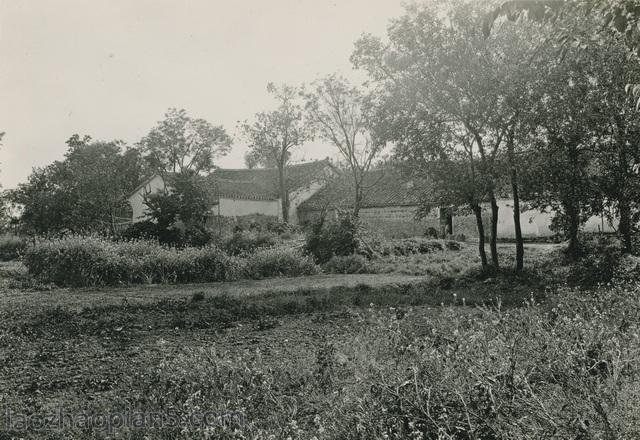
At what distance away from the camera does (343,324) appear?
23.0 feet

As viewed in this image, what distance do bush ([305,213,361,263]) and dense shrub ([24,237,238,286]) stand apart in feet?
15.6

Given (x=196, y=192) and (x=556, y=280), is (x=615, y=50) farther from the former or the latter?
(x=196, y=192)

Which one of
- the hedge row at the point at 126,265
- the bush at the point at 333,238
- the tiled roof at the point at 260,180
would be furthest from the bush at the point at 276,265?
the tiled roof at the point at 260,180

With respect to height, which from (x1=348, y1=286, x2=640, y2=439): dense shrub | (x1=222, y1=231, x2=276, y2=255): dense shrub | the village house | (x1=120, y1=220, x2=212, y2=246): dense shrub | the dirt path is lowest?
the dirt path

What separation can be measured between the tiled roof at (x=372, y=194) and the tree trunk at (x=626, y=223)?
2044cm

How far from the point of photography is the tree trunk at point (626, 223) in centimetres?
1391

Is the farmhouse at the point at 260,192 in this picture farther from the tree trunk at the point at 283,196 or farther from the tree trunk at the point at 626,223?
the tree trunk at the point at 626,223

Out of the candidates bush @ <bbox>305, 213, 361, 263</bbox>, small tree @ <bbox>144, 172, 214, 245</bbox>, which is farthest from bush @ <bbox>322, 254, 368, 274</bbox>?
small tree @ <bbox>144, 172, 214, 245</bbox>

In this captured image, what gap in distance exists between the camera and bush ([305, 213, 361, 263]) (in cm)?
1889

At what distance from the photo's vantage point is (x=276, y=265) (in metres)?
15.5

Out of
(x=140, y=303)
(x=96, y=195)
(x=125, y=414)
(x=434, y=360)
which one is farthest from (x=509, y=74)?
(x=96, y=195)

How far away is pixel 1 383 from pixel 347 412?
340cm

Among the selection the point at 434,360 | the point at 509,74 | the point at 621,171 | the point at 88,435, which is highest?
the point at 509,74

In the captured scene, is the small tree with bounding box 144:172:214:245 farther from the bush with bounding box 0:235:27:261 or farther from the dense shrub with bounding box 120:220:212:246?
the bush with bounding box 0:235:27:261
